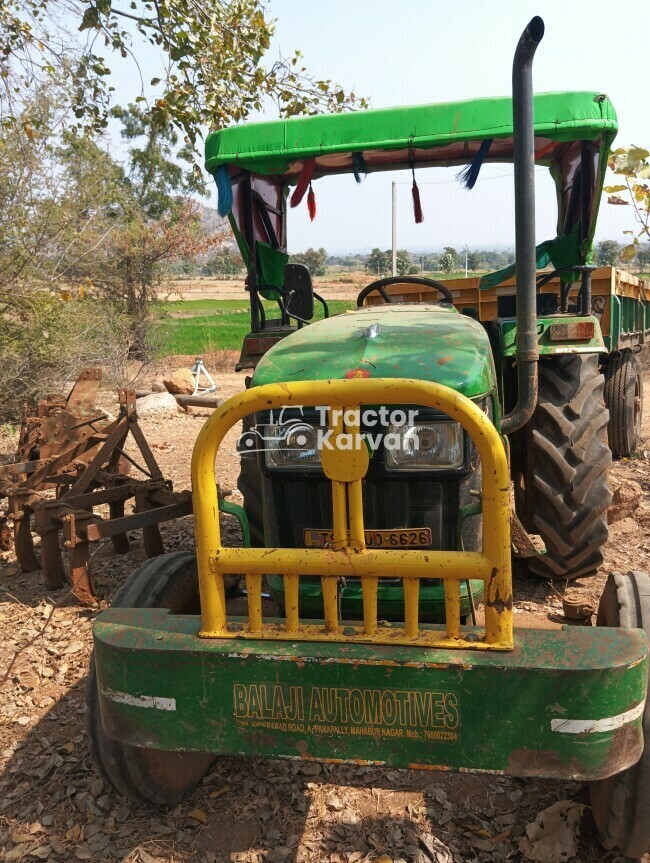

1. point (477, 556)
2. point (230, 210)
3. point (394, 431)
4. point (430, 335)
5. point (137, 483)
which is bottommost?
point (137, 483)

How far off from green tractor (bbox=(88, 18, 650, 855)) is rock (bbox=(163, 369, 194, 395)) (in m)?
10.4

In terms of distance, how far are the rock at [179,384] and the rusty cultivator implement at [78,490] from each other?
23.4 feet

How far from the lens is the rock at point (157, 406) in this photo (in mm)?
11398

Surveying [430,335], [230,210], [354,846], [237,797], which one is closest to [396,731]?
[354,846]

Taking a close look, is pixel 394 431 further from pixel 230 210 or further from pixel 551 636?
pixel 230 210

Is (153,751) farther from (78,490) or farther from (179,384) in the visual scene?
(179,384)

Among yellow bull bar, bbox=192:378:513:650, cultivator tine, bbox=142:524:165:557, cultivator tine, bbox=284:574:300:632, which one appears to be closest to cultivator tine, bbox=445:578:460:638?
yellow bull bar, bbox=192:378:513:650

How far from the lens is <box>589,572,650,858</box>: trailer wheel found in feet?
6.82

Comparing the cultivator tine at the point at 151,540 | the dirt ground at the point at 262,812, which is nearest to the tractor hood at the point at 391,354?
the dirt ground at the point at 262,812

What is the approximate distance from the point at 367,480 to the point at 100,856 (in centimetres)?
161

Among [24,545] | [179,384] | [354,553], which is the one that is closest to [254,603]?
[354,553]

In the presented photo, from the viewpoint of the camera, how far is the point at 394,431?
241 centimetres

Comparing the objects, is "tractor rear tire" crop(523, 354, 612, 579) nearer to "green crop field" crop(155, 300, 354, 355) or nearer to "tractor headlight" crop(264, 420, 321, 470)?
"tractor headlight" crop(264, 420, 321, 470)

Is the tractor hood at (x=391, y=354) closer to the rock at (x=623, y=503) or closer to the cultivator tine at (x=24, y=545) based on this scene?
the rock at (x=623, y=503)
